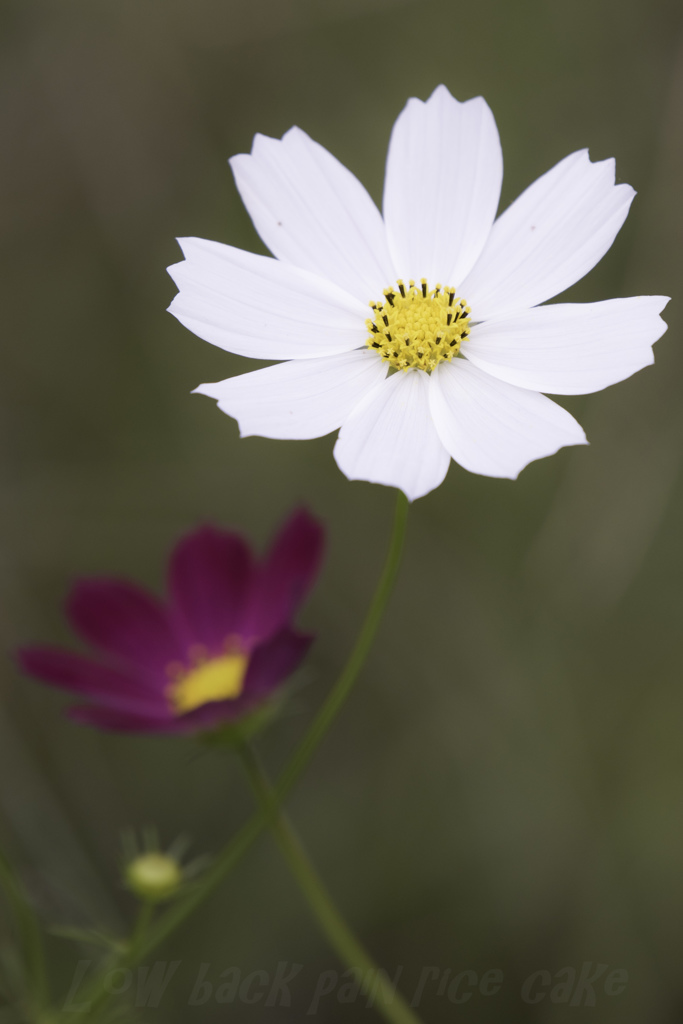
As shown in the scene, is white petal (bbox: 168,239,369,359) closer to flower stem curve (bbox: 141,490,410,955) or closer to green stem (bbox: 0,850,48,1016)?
flower stem curve (bbox: 141,490,410,955)

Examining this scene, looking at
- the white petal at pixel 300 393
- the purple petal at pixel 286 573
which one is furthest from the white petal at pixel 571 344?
the purple petal at pixel 286 573

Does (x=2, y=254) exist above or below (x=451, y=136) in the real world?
above

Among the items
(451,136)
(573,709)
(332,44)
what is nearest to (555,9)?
(332,44)

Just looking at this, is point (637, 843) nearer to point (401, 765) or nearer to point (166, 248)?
point (401, 765)

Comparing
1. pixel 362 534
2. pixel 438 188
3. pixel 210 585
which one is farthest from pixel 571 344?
pixel 362 534

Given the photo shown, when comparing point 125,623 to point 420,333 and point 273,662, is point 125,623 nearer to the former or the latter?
point 273,662
